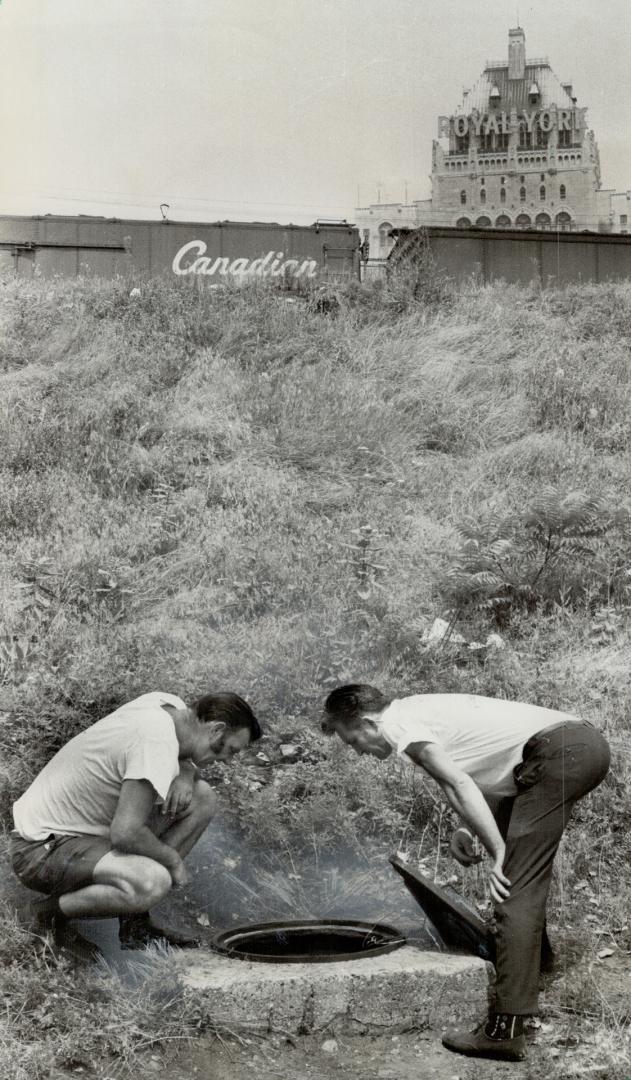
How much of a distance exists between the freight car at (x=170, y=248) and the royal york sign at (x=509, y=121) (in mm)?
5444

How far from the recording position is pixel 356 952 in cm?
412

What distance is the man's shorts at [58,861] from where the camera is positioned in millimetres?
4176

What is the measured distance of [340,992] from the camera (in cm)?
393

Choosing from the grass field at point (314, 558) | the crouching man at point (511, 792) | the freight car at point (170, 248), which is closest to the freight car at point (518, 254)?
the freight car at point (170, 248)

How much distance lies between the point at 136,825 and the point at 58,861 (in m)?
0.37

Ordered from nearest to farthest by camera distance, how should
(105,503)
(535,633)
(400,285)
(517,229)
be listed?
(535,633) → (105,503) → (400,285) → (517,229)

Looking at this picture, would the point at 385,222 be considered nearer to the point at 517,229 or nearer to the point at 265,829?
the point at 517,229

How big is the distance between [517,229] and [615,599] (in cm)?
675

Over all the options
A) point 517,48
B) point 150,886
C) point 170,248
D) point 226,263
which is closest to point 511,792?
point 150,886

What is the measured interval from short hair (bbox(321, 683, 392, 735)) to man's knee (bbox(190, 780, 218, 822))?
63 cm

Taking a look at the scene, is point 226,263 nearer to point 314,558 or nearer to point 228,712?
point 314,558

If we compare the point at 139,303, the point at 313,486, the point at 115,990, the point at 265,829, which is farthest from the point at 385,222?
the point at 115,990

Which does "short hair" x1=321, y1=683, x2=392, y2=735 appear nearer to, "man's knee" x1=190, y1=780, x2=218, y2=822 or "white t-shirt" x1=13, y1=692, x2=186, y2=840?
"man's knee" x1=190, y1=780, x2=218, y2=822

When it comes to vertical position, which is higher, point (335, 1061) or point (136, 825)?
point (136, 825)
